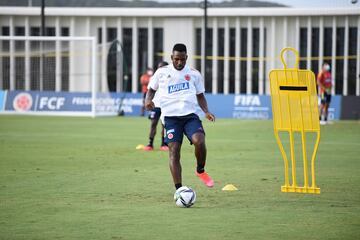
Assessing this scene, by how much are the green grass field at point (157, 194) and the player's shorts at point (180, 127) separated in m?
0.82

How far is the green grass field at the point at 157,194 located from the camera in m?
9.04

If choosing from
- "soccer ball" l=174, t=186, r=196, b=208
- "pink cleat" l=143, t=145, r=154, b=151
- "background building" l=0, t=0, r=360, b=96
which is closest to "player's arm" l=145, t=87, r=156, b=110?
"soccer ball" l=174, t=186, r=196, b=208

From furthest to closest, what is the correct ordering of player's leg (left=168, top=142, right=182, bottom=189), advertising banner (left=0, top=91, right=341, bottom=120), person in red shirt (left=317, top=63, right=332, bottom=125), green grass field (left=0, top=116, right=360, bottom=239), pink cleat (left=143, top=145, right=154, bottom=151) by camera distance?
advertising banner (left=0, top=91, right=341, bottom=120) < person in red shirt (left=317, top=63, right=332, bottom=125) < pink cleat (left=143, top=145, right=154, bottom=151) < player's leg (left=168, top=142, right=182, bottom=189) < green grass field (left=0, top=116, right=360, bottom=239)

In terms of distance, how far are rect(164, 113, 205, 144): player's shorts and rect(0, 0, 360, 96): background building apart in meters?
29.9

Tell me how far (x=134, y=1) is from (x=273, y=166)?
3051 centimetres

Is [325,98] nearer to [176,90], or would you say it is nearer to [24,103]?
[24,103]

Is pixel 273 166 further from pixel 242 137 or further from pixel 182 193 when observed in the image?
pixel 242 137

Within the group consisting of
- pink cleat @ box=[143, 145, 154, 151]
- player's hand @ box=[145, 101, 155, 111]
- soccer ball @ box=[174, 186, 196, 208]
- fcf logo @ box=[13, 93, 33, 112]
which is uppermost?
player's hand @ box=[145, 101, 155, 111]

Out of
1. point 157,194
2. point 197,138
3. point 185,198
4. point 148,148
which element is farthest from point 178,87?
point 148,148

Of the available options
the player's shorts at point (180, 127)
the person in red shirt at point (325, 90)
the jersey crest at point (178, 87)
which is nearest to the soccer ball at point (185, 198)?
the player's shorts at point (180, 127)

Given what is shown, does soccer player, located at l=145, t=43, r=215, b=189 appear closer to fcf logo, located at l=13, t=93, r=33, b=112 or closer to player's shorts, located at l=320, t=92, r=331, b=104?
player's shorts, located at l=320, t=92, r=331, b=104

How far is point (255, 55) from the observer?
45.5 metres

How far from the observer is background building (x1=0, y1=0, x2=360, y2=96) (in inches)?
1702

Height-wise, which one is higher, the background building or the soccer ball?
the background building
